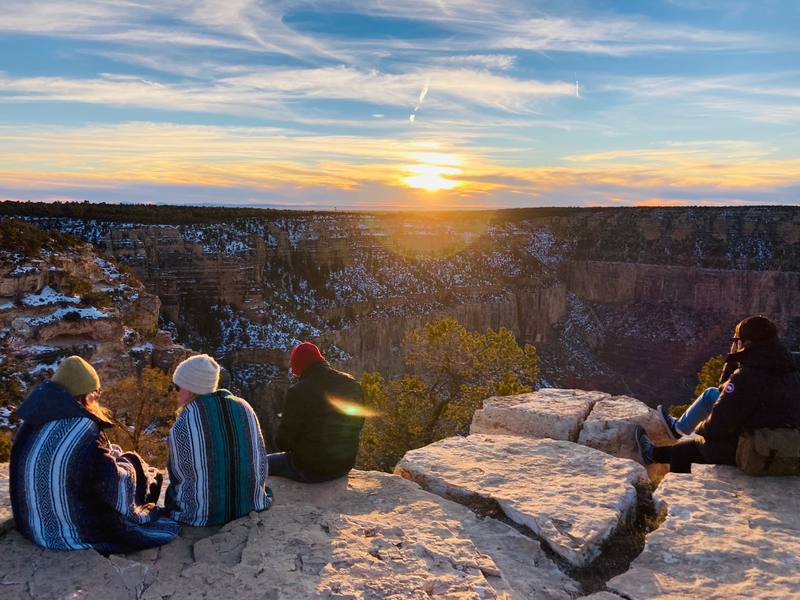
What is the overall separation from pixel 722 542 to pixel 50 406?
491cm

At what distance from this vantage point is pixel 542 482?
578 centimetres

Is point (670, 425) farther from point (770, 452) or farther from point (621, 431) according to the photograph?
point (770, 452)

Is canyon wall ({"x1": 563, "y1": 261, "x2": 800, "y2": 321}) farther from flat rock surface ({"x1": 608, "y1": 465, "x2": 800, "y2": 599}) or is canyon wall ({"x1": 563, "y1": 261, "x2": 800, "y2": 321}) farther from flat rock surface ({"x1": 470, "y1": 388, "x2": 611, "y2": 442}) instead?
flat rock surface ({"x1": 608, "y1": 465, "x2": 800, "y2": 599})

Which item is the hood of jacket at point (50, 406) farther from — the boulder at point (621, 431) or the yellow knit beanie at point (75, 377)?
the boulder at point (621, 431)

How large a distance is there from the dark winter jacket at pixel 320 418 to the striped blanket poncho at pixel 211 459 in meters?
0.94

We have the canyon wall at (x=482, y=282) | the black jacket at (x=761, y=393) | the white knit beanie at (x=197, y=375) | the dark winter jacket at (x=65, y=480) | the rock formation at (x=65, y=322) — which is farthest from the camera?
the canyon wall at (x=482, y=282)

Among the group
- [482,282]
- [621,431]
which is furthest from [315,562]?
[482,282]

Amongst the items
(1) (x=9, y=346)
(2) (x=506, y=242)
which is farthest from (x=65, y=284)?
(2) (x=506, y=242)

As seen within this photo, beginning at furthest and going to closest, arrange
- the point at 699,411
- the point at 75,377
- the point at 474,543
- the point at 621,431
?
the point at 621,431, the point at 699,411, the point at 474,543, the point at 75,377

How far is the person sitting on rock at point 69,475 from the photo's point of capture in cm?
389

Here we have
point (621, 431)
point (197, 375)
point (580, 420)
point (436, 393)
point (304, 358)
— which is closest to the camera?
point (197, 375)

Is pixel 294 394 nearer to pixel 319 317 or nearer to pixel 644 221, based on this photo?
pixel 319 317

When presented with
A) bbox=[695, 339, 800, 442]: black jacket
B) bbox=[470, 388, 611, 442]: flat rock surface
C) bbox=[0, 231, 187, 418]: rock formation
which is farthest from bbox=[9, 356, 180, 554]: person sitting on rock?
bbox=[0, 231, 187, 418]: rock formation

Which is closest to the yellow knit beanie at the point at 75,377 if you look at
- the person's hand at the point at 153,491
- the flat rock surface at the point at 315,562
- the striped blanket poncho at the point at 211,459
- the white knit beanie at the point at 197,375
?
the white knit beanie at the point at 197,375
